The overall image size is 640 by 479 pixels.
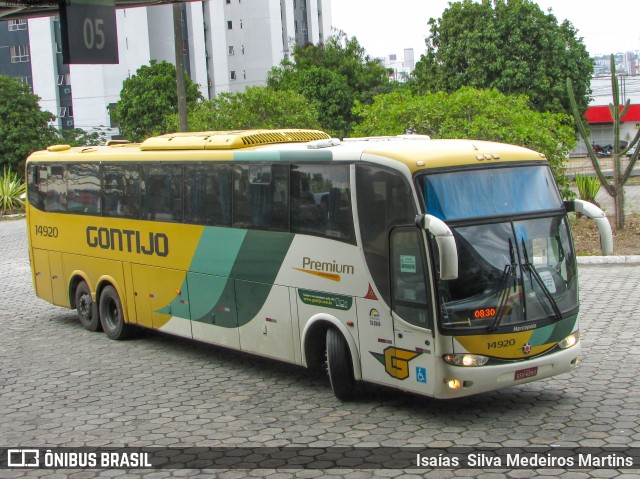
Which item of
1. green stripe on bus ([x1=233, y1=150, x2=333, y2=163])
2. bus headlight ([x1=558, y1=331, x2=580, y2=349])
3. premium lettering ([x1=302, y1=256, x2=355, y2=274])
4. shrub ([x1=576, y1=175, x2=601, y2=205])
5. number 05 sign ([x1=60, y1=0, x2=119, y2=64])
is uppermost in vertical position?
number 05 sign ([x1=60, y1=0, x2=119, y2=64])

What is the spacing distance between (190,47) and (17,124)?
104 ft

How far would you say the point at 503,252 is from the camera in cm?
909

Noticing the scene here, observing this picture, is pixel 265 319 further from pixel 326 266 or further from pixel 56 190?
pixel 56 190

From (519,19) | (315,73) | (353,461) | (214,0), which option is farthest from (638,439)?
(214,0)

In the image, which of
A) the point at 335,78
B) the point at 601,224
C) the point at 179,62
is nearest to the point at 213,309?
the point at 601,224

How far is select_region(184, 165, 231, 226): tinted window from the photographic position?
1192cm

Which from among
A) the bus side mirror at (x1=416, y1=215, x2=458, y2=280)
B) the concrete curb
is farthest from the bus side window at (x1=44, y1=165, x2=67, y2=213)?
the concrete curb

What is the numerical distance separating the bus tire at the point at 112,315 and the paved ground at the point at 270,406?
1.51ft

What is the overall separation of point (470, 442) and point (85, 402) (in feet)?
15.1

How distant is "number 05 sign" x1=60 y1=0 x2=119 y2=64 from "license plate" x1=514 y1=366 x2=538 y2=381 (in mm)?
6239

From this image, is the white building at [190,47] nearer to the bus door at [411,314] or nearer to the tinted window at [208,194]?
the tinted window at [208,194]

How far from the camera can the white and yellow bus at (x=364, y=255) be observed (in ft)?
29.2

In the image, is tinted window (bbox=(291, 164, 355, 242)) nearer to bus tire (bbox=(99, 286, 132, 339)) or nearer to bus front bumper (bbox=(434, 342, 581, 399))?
bus front bumper (bbox=(434, 342, 581, 399))

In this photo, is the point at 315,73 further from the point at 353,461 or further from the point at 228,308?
the point at 353,461
